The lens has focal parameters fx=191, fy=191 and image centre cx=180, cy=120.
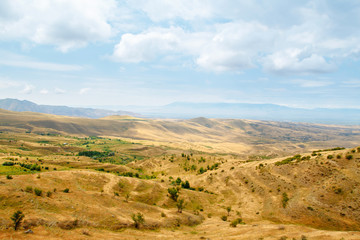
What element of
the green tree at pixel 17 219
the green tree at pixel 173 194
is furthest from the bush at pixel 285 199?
the green tree at pixel 17 219

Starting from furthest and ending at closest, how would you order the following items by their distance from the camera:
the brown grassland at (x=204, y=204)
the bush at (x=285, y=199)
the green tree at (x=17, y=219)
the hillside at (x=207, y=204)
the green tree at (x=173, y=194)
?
1. the green tree at (x=173, y=194)
2. the bush at (x=285, y=199)
3. the hillside at (x=207, y=204)
4. the brown grassland at (x=204, y=204)
5. the green tree at (x=17, y=219)

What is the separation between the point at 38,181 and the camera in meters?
41.4

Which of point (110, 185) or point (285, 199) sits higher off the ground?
point (110, 185)

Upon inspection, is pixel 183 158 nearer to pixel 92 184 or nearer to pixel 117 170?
pixel 117 170

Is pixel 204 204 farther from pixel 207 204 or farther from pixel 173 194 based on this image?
pixel 173 194

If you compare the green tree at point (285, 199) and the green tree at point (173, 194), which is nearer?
the green tree at point (285, 199)

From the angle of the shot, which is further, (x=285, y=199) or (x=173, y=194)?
(x=173, y=194)

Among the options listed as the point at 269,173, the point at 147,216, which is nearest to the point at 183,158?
the point at 269,173

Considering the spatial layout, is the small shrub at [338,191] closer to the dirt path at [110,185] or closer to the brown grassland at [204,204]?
the brown grassland at [204,204]

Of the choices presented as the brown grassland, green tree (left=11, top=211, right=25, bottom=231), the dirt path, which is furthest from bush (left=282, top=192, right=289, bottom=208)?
green tree (left=11, top=211, right=25, bottom=231)

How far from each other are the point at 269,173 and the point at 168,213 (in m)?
38.2

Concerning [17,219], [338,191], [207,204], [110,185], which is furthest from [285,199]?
[17,219]

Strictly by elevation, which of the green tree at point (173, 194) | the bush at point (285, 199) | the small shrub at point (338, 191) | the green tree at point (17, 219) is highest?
the green tree at point (17, 219)

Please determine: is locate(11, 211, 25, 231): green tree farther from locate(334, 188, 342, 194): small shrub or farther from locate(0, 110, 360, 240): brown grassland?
locate(334, 188, 342, 194): small shrub
